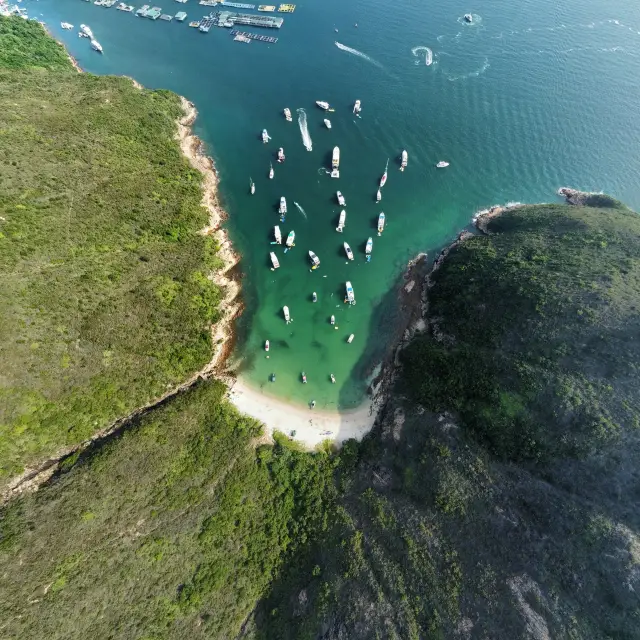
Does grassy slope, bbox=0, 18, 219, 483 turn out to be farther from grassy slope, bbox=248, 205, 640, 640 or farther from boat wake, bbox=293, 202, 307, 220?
grassy slope, bbox=248, 205, 640, 640

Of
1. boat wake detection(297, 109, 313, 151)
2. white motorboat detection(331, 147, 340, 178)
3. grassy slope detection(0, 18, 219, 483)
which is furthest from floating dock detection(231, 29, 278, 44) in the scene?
white motorboat detection(331, 147, 340, 178)

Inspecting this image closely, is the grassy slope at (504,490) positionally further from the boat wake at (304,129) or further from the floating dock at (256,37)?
the floating dock at (256,37)

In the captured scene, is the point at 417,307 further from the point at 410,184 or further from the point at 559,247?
the point at 410,184

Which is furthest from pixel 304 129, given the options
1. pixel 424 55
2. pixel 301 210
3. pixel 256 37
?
pixel 424 55

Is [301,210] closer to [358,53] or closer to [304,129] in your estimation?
[304,129]

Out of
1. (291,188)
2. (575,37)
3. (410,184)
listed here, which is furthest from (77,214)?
(575,37)

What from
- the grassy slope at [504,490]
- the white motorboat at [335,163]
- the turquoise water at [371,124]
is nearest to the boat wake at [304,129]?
the turquoise water at [371,124]

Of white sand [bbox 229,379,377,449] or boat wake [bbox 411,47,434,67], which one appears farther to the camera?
boat wake [bbox 411,47,434,67]
